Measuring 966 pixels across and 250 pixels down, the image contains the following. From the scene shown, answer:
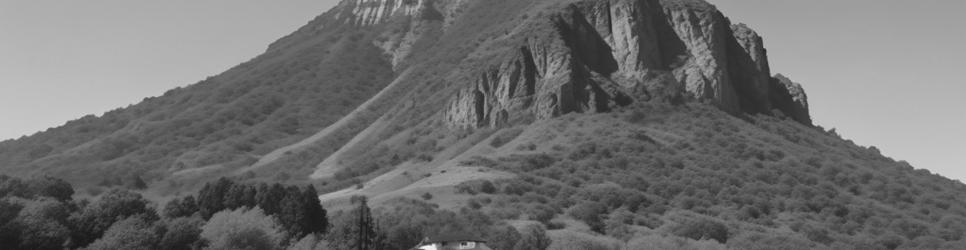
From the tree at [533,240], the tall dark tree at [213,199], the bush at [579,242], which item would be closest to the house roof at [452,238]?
the tree at [533,240]

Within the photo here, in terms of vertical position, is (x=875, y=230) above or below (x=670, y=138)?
below

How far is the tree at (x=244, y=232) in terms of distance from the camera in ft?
325

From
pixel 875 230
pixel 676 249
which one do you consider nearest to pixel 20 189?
pixel 676 249

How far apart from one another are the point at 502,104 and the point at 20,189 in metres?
83.8

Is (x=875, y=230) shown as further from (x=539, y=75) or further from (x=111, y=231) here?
(x=111, y=231)

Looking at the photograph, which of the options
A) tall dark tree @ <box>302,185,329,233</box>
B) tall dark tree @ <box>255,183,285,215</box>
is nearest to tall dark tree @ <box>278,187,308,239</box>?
tall dark tree @ <box>302,185,329,233</box>

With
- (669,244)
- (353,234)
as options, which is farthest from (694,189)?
(353,234)

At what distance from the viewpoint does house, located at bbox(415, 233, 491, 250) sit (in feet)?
347

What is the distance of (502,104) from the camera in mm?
196250

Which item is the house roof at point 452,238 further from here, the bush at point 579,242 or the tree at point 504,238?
the bush at point 579,242

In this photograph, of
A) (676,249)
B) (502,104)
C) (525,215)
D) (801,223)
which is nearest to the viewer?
(676,249)

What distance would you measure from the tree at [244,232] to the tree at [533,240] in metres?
22.5

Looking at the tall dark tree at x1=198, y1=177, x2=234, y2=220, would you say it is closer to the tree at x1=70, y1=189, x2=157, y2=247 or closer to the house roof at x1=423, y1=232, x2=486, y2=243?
the tree at x1=70, y1=189, x2=157, y2=247

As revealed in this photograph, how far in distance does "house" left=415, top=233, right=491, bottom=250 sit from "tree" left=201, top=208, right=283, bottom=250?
13.4 meters
